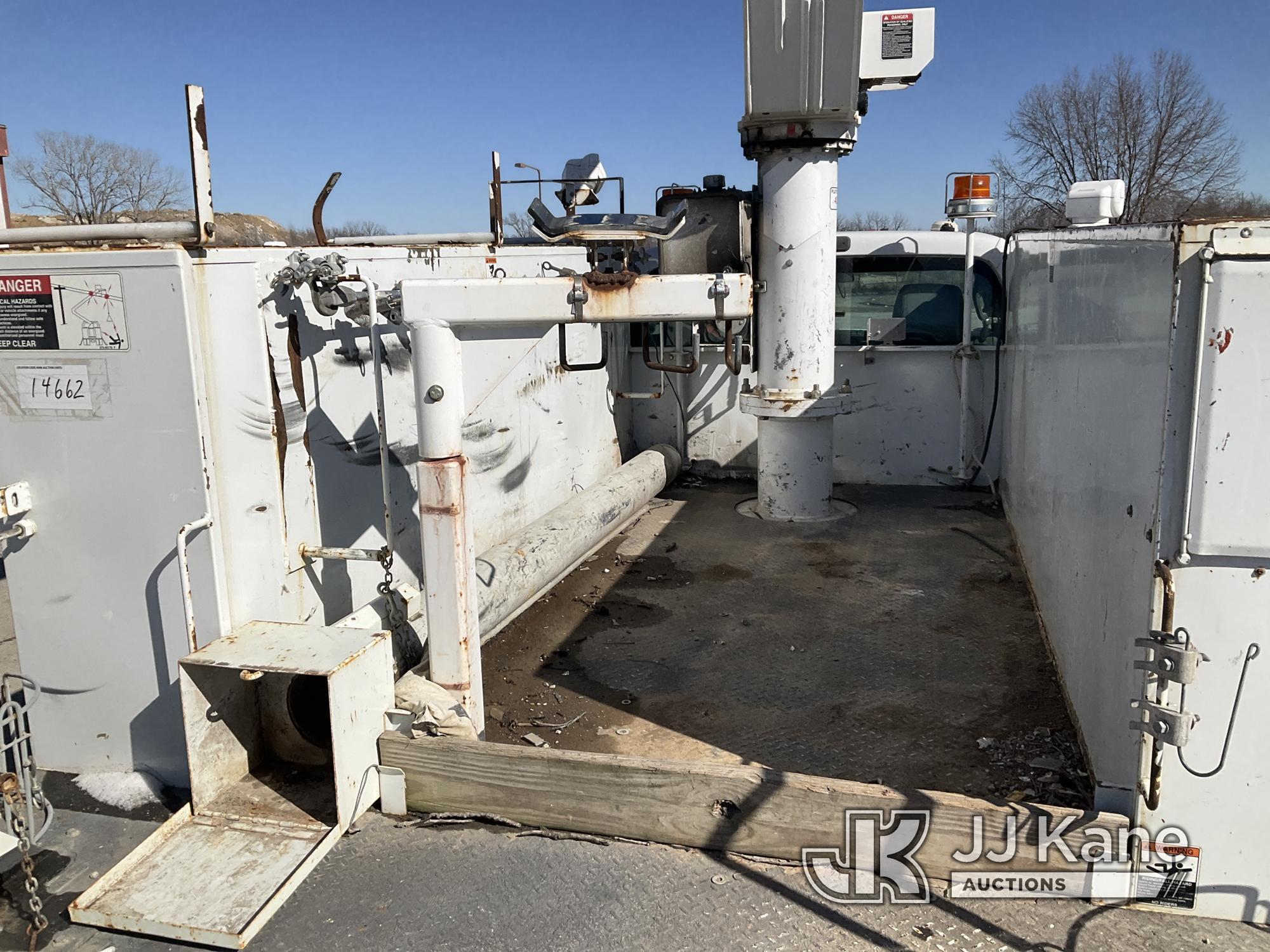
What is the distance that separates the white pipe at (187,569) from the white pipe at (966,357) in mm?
6003

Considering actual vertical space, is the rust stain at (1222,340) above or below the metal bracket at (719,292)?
below

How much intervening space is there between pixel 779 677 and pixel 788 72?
3625mm

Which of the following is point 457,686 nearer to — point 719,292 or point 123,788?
point 123,788

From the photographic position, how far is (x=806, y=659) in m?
4.52

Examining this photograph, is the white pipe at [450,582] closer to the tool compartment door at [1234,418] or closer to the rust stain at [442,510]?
the rust stain at [442,510]

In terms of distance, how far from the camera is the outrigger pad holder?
11.1 ft

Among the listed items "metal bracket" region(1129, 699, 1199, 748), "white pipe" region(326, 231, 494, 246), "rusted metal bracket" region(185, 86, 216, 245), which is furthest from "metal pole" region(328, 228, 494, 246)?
"metal bracket" region(1129, 699, 1199, 748)

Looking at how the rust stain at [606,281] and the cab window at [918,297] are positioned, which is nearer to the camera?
the rust stain at [606,281]

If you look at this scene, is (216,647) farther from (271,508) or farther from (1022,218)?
(1022,218)

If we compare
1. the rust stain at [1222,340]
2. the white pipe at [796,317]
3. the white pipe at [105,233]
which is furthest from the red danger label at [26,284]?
the white pipe at [796,317]

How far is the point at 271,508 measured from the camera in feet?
11.2

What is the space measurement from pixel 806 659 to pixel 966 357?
3.90 meters

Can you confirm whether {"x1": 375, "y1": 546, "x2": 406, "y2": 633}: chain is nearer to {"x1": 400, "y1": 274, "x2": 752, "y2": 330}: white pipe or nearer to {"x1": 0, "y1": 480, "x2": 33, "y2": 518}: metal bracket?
{"x1": 400, "y1": 274, "x2": 752, "y2": 330}: white pipe

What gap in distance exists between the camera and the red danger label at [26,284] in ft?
10.4
